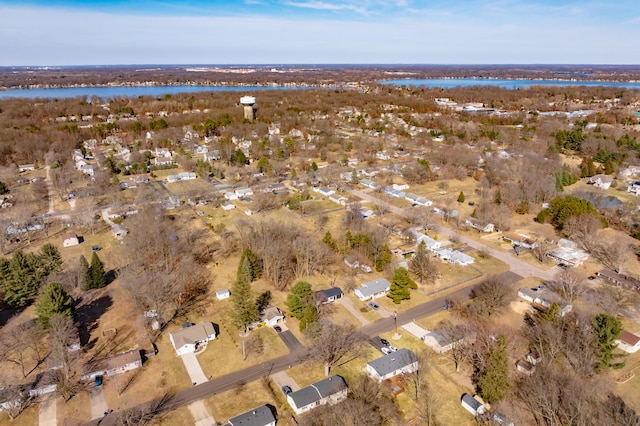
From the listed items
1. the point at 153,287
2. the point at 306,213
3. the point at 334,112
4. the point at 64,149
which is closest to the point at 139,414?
the point at 153,287

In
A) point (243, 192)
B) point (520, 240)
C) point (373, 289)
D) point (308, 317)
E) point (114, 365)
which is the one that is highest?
point (243, 192)

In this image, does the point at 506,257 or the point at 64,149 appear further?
the point at 64,149

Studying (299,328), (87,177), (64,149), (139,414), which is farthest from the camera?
(64,149)

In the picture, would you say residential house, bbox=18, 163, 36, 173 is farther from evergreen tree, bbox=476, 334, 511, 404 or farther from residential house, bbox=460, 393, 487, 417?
evergreen tree, bbox=476, 334, 511, 404

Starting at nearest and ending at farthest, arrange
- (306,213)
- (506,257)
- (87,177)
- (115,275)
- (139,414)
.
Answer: (139,414) < (115,275) < (506,257) < (306,213) < (87,177)

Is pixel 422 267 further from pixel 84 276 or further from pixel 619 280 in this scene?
pixel 84 276

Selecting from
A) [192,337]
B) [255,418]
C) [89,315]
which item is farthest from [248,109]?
[255,418]

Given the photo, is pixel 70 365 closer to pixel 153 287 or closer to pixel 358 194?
pixel 153 287

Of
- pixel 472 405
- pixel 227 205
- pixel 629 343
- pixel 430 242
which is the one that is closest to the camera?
pixel 472 405
